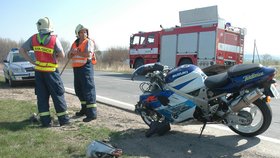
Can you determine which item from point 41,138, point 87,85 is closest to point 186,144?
point 41,138

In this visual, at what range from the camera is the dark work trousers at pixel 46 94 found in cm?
566

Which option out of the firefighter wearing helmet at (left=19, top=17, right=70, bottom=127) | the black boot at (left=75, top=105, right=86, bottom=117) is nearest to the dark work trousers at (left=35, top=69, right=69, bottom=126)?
the firefighter wearing helmet at (left=19, top=17, right=70, bottom=127)

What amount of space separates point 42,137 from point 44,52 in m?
1.60

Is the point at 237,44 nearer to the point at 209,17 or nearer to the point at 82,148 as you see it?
the point at 209,17

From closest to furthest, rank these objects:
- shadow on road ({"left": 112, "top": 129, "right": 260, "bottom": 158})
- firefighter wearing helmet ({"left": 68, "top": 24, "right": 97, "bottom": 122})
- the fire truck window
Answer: shadow on road ({"left": 112, "top": 129, "right": 260, "bottom": 158}), firefighter wearing helmet ({"left": 68, "top": 24, "right": 97, "bottom": 122}), the fire truck window

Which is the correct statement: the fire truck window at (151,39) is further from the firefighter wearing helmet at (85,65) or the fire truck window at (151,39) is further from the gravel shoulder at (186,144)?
the gravel shoulder at (186,144)

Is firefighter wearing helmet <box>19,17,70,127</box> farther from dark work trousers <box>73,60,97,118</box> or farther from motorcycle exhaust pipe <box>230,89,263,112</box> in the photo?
motorcycle exhaust pipe <box>230,89,263,112</box>

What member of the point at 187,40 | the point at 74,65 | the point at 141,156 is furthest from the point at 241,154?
the point at 187,40

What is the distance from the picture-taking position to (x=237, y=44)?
19.4 meters

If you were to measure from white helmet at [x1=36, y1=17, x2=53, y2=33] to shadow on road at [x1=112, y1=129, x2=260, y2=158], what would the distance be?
7.61 feet

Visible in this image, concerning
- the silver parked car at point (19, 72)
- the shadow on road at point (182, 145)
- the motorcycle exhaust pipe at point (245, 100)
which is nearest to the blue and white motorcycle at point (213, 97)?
the motorcycle exhaust pipe at point (245, 100)

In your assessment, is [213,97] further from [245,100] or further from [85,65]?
[85,65]

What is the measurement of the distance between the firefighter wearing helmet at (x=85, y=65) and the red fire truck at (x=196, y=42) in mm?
11580

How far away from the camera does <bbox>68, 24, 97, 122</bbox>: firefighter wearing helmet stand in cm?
606
